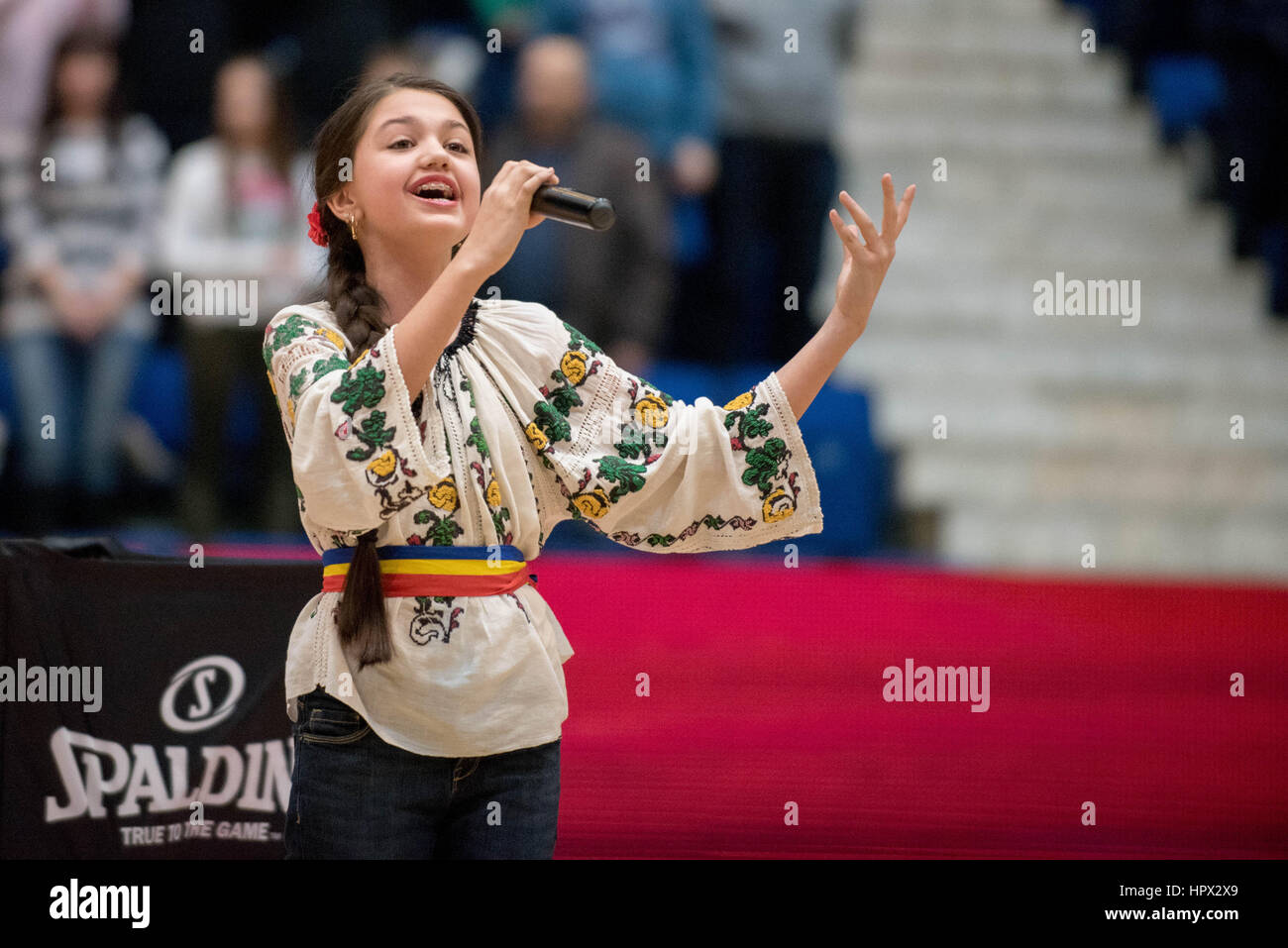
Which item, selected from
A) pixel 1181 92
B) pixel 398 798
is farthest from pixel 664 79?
pixel 398 798

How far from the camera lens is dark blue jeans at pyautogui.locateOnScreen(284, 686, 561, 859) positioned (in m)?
1.46

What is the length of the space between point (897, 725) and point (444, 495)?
138cm

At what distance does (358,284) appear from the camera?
5.37 ft

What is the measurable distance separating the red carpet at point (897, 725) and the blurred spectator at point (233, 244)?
162cm

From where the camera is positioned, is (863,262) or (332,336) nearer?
(332,336)

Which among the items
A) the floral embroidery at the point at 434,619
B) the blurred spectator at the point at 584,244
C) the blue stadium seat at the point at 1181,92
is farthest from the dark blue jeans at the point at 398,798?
the blue stadium seat at the point at 1181,92

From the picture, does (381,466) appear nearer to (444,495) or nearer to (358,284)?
(444,495)

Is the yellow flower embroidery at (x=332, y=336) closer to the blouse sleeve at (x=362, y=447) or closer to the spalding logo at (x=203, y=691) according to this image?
the blouse sleeve at (x=362, y=447)

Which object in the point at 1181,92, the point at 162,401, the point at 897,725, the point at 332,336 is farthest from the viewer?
the point at 1181,92

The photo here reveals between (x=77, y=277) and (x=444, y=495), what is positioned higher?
(x=77, y=277)

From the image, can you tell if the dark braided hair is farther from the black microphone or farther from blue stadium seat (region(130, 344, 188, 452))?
blue stadium seat (region(130, 344, 188, 452))

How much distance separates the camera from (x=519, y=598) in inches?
61.4

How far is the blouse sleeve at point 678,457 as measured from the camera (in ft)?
5.50

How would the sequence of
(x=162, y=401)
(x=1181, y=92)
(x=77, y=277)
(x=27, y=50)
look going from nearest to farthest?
1. (x=77, y=277)
2. (x=27, y=50)
3. (x=162, y=401)
4. (x=1181, y=92)
